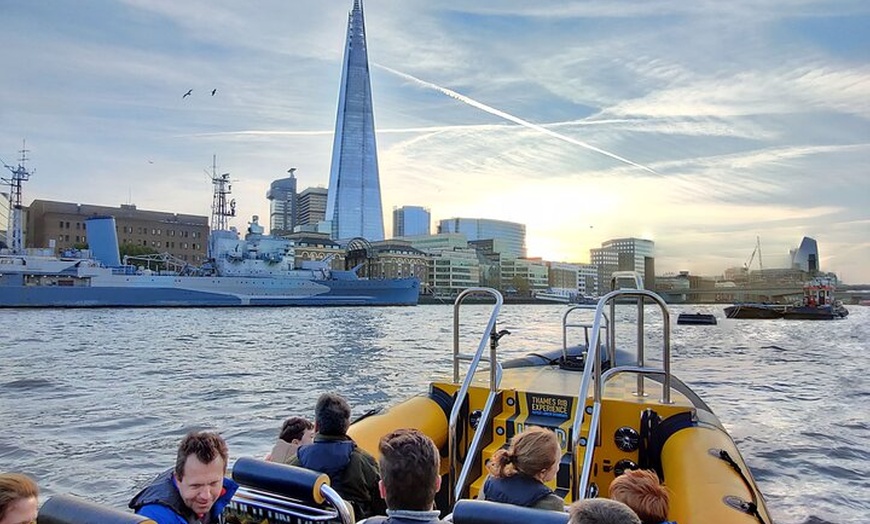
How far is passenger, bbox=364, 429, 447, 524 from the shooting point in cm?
232

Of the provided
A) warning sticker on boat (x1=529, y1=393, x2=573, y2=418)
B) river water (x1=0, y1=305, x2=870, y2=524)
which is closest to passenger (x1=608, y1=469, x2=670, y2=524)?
warning sticker on boat (x1=529, y1=393, x2=573, y2=418)

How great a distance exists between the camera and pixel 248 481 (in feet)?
9.83

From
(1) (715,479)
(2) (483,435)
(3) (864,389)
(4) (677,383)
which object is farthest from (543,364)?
(3) (864,389)

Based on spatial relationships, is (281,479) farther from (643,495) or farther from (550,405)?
(550,405)

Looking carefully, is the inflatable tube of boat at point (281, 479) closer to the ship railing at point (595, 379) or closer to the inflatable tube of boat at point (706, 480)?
the ship railing at point (595, 379)

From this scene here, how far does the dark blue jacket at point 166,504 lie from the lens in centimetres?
240

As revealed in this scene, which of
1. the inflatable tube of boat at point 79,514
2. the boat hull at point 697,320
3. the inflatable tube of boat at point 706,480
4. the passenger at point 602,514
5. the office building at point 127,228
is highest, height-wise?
the office building at point 127,228

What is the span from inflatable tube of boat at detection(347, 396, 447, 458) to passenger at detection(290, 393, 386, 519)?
4.56ft

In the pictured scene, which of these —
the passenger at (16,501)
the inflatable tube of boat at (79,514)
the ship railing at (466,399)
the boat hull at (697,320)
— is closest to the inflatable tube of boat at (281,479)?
the inflatable tube of boat at (79,514)

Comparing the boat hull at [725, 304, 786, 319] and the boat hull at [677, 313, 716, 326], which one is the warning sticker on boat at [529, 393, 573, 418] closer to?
the boat hull at [677, 313, 716, 326]

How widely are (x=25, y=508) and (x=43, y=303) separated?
70.8 meters

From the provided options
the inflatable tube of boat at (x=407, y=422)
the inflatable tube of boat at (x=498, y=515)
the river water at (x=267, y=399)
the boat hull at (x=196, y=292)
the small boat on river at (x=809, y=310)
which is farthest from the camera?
the small boat on river at (x=809, y=310)

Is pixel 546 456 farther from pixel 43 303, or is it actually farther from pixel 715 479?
pixel 43 303

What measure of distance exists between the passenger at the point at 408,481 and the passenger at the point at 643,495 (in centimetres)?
87
